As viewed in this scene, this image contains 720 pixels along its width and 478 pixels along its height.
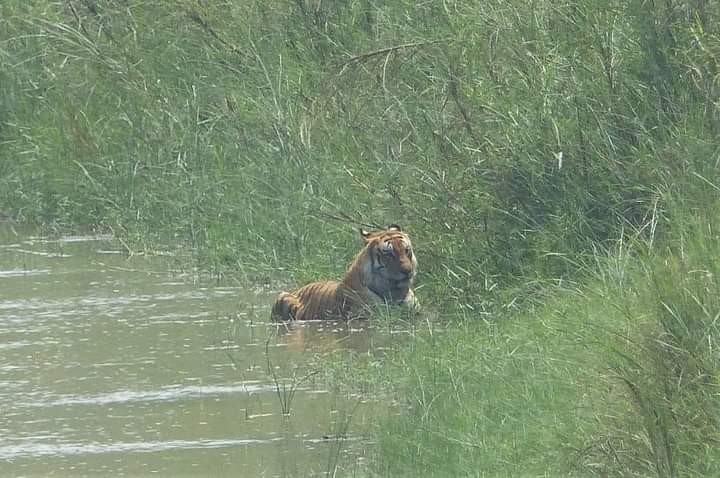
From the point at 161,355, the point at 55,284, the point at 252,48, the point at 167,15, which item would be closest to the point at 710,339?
the point at 161,355

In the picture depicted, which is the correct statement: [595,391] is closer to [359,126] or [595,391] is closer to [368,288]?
[368,288]

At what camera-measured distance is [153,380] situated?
8.20m

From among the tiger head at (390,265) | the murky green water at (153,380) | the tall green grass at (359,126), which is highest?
the tall green grass at (359,126)

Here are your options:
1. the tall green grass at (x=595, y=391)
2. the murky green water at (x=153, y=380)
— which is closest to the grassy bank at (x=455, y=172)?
the tall green grass at (x=595, y=391)

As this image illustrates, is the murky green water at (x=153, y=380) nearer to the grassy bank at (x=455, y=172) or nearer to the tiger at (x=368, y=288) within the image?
the tiger at (x=368, y=288)

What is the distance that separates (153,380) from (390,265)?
5.17 ft

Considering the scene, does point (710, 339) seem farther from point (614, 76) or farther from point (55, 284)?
point (55, 284)

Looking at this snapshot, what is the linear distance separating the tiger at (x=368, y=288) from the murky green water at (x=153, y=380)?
0.34ft

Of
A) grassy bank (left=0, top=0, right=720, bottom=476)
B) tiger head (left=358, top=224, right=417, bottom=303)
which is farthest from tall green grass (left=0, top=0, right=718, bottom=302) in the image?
tiger head (left=358, top=224, right=417, bottom=303)

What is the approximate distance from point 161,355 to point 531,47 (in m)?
2.67

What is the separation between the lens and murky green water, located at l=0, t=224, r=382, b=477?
6.79 m

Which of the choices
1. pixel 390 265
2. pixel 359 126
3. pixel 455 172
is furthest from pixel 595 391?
pixel 359 126

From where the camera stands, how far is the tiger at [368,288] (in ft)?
30.7

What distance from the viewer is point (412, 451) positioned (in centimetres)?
636
